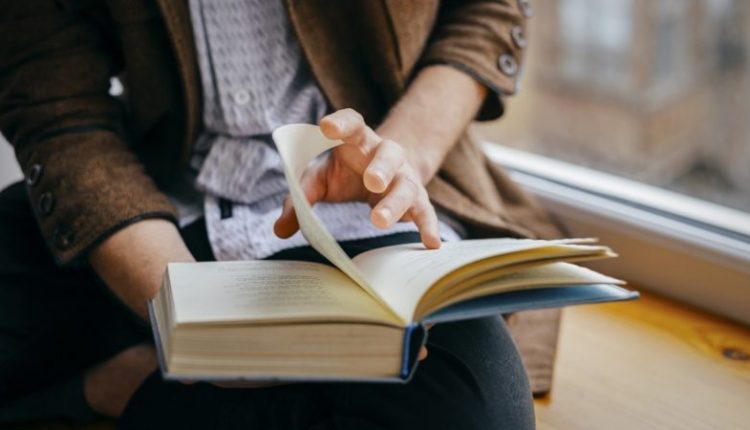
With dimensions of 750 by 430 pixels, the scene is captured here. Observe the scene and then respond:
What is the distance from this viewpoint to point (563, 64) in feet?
18.6

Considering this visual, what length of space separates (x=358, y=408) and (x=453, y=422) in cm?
8

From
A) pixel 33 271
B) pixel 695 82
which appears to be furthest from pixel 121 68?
pixel 695 82

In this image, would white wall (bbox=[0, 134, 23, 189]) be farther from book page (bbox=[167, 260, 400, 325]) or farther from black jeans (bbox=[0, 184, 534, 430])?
book page (bbox=[167, 260, 400, 325])

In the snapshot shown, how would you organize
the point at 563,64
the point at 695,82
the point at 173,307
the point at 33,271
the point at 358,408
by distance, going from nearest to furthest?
the point at 173,307 → the point at 358,408 → the point at 33,271 → the point at 695,82 → the point at 563,64

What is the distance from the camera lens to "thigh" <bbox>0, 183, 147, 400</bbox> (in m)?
0.82

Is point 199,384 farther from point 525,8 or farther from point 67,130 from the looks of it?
point 525,8

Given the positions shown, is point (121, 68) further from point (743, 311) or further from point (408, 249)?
point (743, 311)

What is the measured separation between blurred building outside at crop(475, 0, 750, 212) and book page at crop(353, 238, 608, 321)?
6.45ft

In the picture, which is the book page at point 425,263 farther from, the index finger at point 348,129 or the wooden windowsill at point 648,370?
the wooden windowsill at point 648,370

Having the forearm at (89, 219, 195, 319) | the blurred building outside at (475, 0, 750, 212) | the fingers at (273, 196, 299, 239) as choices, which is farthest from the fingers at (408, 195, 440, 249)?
the blurred building outside at (475, 0, 750, 212)

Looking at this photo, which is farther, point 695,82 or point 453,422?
point 695,82

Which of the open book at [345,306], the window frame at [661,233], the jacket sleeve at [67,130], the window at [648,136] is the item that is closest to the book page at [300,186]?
the open book at [345,306]

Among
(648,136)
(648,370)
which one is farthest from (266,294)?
(648,136)

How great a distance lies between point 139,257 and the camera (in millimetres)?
734
